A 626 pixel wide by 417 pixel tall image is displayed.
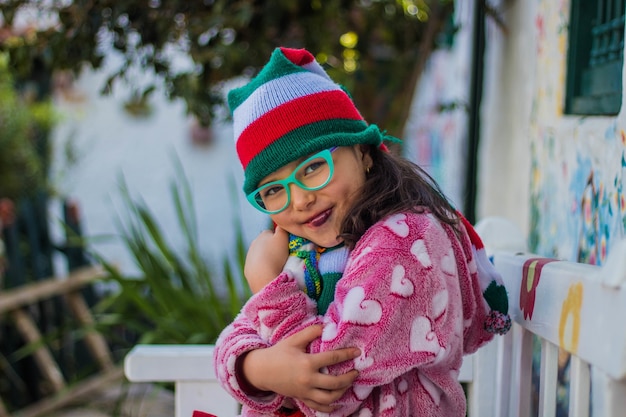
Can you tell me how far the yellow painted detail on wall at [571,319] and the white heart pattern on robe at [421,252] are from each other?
217mm

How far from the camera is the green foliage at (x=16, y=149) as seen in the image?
5637 mm

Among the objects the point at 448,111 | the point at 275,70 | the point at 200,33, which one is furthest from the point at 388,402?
the point at 448,111

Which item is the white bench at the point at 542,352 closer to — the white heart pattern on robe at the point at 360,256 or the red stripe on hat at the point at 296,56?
the white heart pattern on robe at the point at 360,256

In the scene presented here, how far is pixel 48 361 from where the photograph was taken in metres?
4.38

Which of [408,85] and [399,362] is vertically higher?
[408,85]

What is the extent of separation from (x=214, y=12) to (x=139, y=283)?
110 centimetres

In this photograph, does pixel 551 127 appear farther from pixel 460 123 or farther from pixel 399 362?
pixel 460 123

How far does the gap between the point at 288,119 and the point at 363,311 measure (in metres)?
0.36

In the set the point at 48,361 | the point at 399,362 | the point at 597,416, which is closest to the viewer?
the point at 597,416

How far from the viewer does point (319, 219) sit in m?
1.34

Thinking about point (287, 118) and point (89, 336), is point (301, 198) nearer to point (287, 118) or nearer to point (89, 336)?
point (287, 118)

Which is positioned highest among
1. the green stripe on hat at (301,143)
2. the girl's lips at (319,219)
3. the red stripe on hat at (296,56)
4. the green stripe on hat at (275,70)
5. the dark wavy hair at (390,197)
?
the red stripe on hat at (296,56)

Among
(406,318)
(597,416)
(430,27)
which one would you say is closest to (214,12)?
(430,27)

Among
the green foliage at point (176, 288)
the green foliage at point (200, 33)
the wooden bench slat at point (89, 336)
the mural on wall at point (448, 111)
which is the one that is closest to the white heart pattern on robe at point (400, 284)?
the green foliage at point (176, 288)
